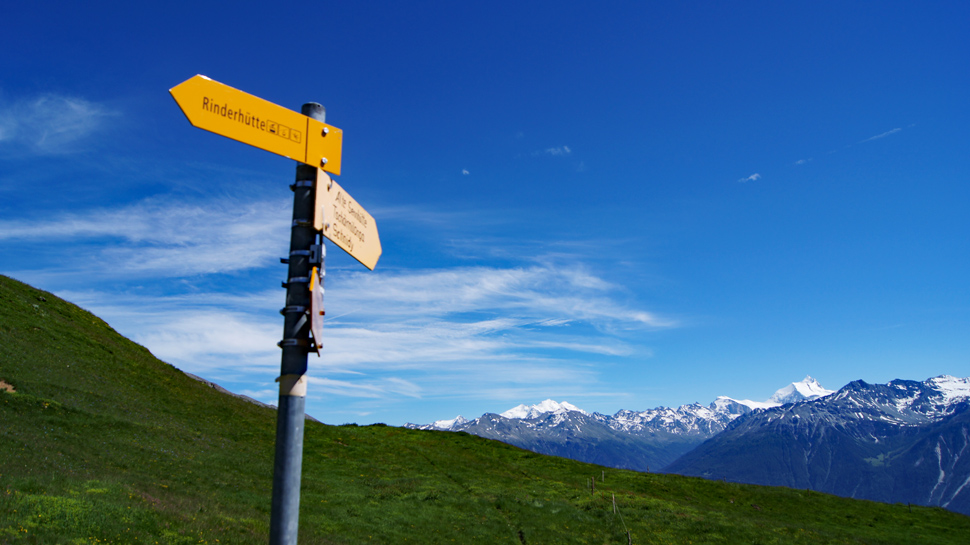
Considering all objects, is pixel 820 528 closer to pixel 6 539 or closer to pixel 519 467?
pixel 519 467

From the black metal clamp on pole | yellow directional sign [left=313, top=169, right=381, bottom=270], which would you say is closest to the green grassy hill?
the black metal clamp on pole

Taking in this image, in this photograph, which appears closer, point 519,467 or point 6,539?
point 6,539

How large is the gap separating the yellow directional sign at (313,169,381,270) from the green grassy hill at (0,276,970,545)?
18048mm

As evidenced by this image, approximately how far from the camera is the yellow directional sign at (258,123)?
480cm

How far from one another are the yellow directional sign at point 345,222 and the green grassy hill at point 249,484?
1805 centimetres

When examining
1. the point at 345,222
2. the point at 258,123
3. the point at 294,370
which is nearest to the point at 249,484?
the point at 345,222

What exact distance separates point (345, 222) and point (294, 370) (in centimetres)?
169

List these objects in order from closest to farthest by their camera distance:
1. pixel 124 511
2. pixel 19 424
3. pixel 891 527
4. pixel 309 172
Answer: pixel 309 172
pixel 124 511
pixel 19 424
pixel 891 527

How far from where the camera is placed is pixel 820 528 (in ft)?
173

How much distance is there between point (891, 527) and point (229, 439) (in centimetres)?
7105

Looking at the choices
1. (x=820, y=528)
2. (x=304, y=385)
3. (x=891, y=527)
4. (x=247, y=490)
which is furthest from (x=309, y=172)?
(x=891, y=527)

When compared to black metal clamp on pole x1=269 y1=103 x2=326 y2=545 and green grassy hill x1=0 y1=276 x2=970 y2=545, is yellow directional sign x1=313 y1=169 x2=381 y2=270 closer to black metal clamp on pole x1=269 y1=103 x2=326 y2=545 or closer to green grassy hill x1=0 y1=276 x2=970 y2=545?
black metal clamp on pole x1=269 y1=103 x2=326 y2=545

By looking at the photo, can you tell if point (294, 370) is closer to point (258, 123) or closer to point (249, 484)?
point (258, 123)

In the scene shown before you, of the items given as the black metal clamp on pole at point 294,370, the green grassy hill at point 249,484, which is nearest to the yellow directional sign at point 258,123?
the black metal clamp on pole at point 294,370
